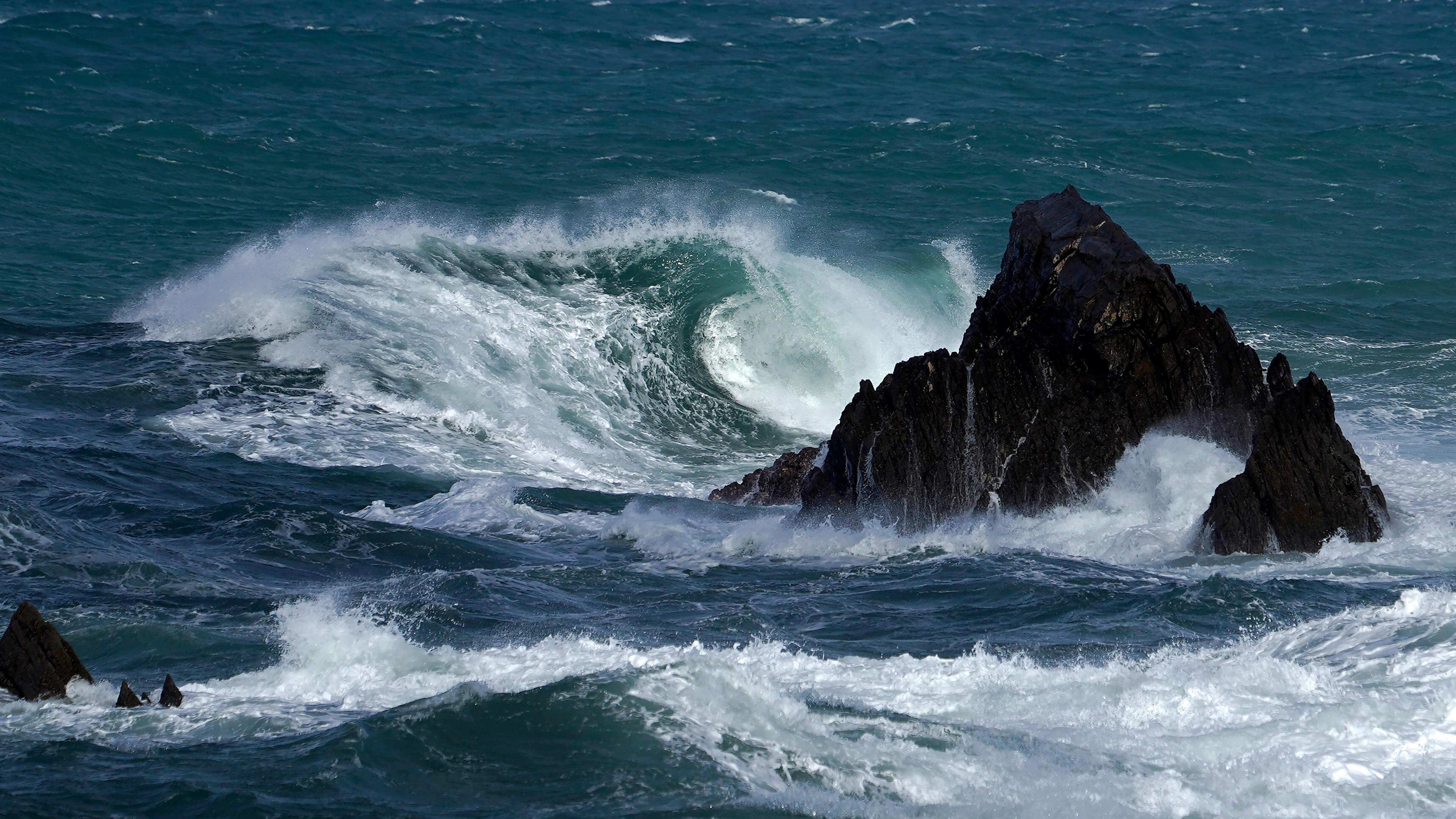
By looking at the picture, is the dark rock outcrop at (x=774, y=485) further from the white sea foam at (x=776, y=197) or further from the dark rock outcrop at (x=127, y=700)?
the white sea foam at (x=776, y=197)

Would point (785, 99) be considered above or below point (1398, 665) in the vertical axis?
A: above

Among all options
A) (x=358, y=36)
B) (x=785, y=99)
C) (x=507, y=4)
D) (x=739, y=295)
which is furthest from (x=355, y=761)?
(x=507, y=4)

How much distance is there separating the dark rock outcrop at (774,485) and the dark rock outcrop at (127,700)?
7932mm

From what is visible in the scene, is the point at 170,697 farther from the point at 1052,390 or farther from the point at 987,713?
the point at 1052,390

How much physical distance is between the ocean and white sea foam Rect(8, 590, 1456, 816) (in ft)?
0.12

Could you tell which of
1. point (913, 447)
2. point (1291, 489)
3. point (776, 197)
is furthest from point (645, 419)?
point (776, 197)

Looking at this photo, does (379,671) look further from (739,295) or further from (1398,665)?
(739,295)

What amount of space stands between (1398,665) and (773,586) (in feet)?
16.1

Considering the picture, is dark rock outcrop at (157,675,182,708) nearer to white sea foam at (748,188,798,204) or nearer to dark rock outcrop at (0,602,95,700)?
dark rock outcrop at (0,602,95,700)

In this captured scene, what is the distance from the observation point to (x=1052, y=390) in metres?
13.7

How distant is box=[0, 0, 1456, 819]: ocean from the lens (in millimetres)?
8000

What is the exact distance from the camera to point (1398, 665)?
29.8ft

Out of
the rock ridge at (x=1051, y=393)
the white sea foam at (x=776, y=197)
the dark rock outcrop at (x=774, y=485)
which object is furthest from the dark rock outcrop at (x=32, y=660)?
the white sea foam at (x=776, y=197)

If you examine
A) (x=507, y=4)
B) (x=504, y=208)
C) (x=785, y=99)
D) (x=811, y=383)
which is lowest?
(x=811, y=383)
